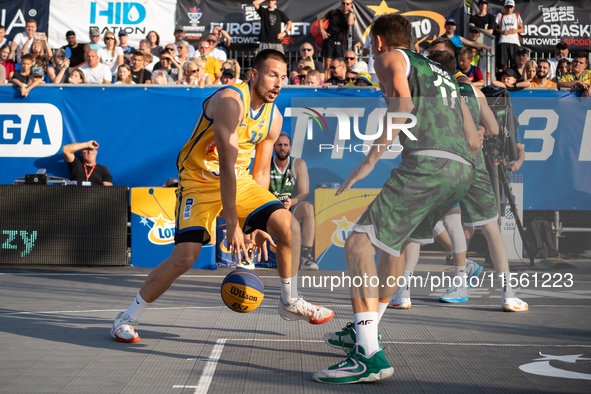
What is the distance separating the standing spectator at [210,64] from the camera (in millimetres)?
11328

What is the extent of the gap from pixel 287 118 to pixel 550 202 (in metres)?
4.03

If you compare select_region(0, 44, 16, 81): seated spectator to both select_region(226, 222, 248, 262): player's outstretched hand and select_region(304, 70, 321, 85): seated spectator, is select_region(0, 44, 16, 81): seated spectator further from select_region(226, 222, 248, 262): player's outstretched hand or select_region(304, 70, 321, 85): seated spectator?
select_region(226, 222, 248, 262): player's outstretched hand

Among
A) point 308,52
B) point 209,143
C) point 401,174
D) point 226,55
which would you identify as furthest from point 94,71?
point 401,174

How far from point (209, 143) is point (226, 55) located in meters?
8.37

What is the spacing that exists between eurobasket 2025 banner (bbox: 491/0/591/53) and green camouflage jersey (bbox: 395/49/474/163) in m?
9.76

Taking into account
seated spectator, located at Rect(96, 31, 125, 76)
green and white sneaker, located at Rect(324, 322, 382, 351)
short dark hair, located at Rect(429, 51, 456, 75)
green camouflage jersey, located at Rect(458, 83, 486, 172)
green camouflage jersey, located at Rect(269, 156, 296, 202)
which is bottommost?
green and white sneaker, located at Rect(324, 322, 382, 351)

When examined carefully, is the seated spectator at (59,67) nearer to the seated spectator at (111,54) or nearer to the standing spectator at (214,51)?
the seated spectator at (111,54)

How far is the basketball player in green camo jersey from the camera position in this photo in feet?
11.0

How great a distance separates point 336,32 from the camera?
11.6 m

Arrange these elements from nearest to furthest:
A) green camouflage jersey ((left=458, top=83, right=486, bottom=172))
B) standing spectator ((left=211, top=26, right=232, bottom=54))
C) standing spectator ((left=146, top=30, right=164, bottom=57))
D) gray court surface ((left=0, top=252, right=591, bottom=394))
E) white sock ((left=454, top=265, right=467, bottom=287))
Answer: gray court surface ((left=0, top=252, right=591, bottom=394)), green camouflage jersey ((left=458, top=83, right=486, bottom=172)), white sock ((left=454, top=265, right=467, bottom=287)), standing spectator ((left=146, top=30, right=164, bottom=57)), standing spectator ((left=211, top=26, right=232, bottom=54))

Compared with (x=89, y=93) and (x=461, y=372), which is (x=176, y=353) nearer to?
(x=461, y=372)

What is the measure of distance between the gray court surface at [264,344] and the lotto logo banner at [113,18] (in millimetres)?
7319

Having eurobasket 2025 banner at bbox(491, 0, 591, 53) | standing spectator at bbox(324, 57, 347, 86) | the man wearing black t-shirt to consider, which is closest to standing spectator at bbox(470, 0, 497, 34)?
eurobasket 2025 banner at bbox(491, 0, 591, 53)

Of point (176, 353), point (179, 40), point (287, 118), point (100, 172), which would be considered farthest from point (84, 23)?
point (176, 353)
